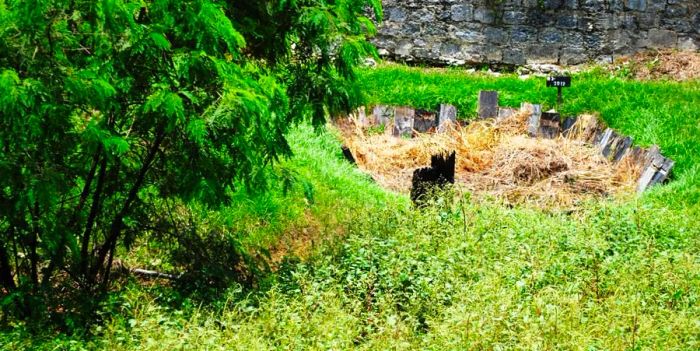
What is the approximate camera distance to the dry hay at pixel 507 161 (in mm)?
10844

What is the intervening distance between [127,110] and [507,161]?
255 inches

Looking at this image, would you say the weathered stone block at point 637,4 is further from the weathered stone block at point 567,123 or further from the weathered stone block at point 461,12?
the weathered stone block at point 567,123

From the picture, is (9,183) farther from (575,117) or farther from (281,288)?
(575,117)

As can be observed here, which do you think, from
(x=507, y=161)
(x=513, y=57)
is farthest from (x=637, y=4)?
(x=507, y=161)

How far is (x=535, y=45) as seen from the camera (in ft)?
49.7

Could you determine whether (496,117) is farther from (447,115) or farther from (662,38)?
(662,38)

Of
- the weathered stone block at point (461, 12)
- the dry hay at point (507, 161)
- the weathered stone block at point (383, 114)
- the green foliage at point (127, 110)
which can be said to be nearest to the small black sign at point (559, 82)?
the dry hay at point (507, 161)

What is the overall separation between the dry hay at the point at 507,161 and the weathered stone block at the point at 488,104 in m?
0.17

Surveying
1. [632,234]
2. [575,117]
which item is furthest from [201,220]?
[575,117]

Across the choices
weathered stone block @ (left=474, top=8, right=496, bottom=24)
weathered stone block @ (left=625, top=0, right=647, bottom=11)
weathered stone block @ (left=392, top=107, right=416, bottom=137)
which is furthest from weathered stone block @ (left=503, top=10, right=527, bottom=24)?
weathered stone block @ (left=392, top=107, right=416, bottom=137)

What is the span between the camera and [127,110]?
5906 mm

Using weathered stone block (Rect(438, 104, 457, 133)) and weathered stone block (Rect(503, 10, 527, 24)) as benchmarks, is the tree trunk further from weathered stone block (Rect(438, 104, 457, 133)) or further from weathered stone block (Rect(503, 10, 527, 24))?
weathered stone block (Rect(503, 10, 527, 24))

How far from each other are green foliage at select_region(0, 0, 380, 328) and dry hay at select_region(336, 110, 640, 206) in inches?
163

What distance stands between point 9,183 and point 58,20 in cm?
92
